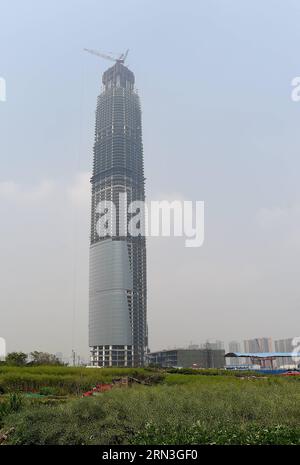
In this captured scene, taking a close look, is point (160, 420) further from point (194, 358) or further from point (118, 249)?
point (194, 358)

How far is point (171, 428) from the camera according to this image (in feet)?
22.7

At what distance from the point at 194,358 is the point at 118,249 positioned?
3386 centimetres

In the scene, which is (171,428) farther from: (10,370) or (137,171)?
(137,171)

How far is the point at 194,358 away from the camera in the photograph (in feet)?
339

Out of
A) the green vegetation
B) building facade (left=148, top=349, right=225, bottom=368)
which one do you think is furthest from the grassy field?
building facade (left=148, top=349, right=225, bottom=368)

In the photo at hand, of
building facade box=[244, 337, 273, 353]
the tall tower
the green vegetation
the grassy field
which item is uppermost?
the tall tower

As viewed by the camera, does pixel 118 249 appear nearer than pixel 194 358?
No

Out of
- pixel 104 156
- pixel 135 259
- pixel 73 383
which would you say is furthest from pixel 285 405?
pixel 104 156

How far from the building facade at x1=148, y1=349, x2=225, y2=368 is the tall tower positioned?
26.8 ft

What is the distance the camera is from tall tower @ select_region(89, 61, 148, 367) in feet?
346

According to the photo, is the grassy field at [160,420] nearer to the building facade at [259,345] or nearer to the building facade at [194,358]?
the building facade at [194,358]

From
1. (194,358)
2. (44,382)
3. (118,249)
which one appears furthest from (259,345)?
(44,382)

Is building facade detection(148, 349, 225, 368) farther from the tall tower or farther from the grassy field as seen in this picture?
the grassy field
